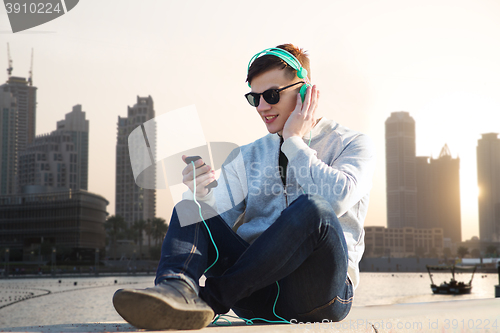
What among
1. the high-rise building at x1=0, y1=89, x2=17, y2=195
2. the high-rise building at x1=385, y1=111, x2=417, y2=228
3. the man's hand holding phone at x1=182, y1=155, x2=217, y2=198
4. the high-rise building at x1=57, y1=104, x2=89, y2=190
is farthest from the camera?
the high-rise building at x1=385, y1=111, x2=417, y2=228

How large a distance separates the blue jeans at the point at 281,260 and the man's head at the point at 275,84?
0.60 metres

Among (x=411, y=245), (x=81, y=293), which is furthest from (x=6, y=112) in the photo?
(x=411, y=245)

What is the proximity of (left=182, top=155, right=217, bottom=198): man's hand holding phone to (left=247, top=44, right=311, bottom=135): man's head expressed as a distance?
1.60ft

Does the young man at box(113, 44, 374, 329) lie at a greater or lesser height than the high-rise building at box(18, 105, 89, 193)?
lesser

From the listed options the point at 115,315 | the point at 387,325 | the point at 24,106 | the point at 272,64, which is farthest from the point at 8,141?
the point at 387,325

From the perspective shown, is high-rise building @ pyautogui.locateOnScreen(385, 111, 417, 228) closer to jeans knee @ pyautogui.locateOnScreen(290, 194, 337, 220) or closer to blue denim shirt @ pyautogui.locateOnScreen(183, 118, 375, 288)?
blue denim shirt @ pyautogui.locateOnScreen(183, 118, 375, 288)

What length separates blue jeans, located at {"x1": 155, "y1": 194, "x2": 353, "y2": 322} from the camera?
65.1 inches

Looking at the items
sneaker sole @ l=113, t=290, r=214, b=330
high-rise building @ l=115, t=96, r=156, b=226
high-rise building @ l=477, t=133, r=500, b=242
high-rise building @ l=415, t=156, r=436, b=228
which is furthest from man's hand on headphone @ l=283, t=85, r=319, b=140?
high-rise building @ l=477, t=133, r=500, b=242

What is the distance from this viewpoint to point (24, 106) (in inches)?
6186

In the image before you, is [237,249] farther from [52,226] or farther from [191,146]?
[52,226]

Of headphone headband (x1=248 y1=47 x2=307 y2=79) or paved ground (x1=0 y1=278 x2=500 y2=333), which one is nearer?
paved ground (x1=0 y1=278 x2=500 y2=333)

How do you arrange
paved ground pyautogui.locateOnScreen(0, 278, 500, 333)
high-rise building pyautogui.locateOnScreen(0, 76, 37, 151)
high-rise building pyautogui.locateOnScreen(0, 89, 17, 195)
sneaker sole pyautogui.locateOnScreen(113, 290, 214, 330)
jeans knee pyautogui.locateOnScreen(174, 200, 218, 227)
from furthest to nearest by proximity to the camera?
high-rise building pyautogui.locateOnScreen(0, 76, 37, 151), high-rise building pyautogui.locateOnScreen(0, 89, 17, 195), jeans knee pyautogui.locateOnScreen(174, 200, 218, 227), paved ground pyautogui.locateOnScreen(0, 278, 500, 333), sneaker sole pyautogui.locateOnScreen(113, 290, 214, 330)

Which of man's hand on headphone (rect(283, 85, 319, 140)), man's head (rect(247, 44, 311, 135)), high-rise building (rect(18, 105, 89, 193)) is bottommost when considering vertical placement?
man's hand on headphone (rect(283, 85, 319, 140))

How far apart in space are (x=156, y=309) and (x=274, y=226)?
0.51 meters
